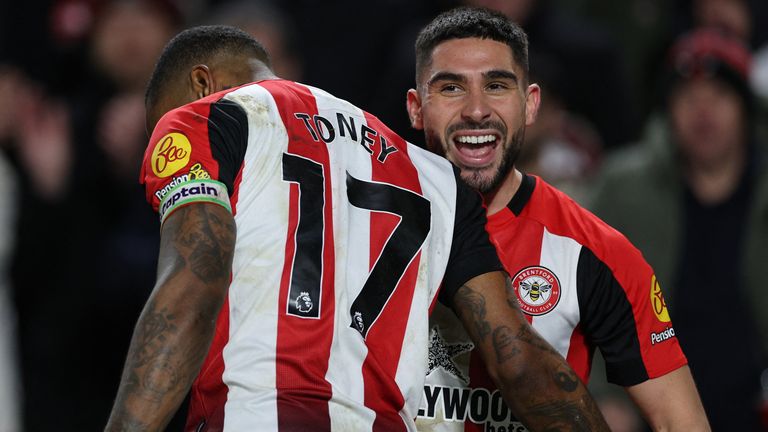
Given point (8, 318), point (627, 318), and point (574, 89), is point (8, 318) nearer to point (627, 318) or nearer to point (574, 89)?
point (574, 89)

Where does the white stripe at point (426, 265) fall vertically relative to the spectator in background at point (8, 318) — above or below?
below

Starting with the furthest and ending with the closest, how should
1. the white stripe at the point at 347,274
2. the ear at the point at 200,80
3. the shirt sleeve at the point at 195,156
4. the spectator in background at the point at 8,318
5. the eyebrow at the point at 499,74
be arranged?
1. the spectator in background at the point at 8,318
2. the eyebrow at the point at 499,74
3. the ear at the point at 200,80
4. the white stripe at the point at 347,274
5. the shirt sleeve at the point at 195,156

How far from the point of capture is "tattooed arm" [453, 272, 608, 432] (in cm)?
368

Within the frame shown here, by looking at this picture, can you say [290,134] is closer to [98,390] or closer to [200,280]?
[200,280]

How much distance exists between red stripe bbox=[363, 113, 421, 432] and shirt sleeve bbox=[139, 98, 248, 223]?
17.1 inches

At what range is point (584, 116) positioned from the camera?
7.85 meters

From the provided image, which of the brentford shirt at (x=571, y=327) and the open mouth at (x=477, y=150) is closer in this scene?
the brentford shirt at (x=571, y=327)

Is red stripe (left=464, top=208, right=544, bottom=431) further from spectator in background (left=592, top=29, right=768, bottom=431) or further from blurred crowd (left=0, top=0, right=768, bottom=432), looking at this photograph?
spectator in background (left=592, top=29, right=768, bottom=431)

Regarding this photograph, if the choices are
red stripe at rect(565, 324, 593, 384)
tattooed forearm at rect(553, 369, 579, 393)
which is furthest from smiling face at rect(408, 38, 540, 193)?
tattooed forearm at rect(553, 369, 579, 393)

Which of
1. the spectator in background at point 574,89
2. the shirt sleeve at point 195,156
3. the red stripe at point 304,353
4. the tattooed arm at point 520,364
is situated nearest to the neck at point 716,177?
the spectator in background at point 574,89

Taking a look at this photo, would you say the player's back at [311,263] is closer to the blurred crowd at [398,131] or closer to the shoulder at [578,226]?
the shoulder at [578,226]

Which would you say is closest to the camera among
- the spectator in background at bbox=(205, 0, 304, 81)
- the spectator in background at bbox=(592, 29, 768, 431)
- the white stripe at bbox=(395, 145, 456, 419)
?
the white stripe at bbox=(395, 145, 456, 419)

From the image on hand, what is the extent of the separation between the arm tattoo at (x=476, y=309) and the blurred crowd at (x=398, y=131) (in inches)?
97.4

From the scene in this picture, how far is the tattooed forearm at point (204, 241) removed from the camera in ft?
10.1
